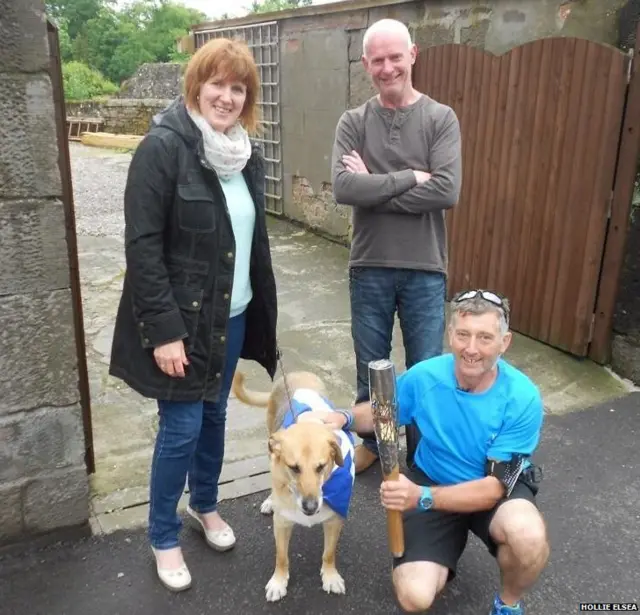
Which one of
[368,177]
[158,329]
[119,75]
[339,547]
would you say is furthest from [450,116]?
[119,75]

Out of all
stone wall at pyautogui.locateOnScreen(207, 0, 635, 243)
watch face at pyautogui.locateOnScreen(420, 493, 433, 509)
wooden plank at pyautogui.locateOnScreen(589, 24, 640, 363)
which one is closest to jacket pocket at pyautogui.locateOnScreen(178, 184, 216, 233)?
watch face at pyautogui.locateOnScreen(420, 493, 433, 509)

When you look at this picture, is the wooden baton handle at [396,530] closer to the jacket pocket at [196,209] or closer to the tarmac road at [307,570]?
the tarmac road at [307,570]

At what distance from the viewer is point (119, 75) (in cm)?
5369

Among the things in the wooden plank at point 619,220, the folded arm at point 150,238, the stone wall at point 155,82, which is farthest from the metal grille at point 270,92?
the stone wall at point 155,82

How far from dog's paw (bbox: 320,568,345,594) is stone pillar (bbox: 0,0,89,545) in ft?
3.66

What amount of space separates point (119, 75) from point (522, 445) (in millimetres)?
57382

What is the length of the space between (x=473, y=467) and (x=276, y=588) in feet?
3.10

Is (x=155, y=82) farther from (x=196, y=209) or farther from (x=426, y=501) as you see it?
(x=426, y=501)

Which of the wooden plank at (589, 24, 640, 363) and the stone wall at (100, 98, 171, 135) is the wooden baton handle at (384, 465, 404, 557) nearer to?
the wooden plank at (589, 24, 640, 363)

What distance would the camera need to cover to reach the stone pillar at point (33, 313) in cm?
241

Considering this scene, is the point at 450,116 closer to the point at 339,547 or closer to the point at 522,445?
the point at 522,445

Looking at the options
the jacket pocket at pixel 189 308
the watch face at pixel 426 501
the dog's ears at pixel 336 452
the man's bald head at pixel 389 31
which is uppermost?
the man's bald head at pixel 389 31

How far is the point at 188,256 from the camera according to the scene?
240 cm

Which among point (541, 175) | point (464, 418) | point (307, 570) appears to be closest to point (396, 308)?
point (464, 418)
